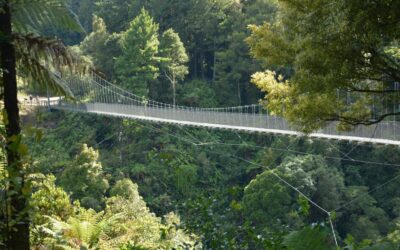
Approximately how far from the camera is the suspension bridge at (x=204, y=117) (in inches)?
235

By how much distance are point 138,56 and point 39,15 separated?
560 inches

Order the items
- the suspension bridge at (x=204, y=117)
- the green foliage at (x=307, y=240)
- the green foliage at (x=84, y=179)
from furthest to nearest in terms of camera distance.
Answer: the green foliage at (x=84, y=179) < the suspension bridge at (x=204, y=117) < the green foliage at (x=307, y=240)

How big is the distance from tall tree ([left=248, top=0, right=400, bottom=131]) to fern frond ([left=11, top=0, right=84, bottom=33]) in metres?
1.31

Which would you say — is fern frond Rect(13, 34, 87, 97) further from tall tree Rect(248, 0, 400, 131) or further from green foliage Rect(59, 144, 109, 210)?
green foliage Rect(59, 144, 109, 210)

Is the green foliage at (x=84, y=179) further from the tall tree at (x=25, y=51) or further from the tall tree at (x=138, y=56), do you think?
the tall tree at (x=25, y=51)

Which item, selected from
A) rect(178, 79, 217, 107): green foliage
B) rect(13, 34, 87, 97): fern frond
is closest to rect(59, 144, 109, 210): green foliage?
rect(178, 79, 217, 107): green foliage

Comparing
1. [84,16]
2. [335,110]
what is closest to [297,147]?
[335,110]

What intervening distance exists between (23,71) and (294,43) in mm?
1663

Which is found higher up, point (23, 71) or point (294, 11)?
point (294, 11)

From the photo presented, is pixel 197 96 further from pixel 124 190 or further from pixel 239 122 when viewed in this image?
pixel 239 122

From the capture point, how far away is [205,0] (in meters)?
19.3

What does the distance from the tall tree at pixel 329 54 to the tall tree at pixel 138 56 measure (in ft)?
40.8

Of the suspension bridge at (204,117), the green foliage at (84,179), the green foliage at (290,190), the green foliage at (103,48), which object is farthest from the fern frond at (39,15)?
the green foliage at (103,48)

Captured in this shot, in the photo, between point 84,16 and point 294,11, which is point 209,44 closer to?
point 84,16
